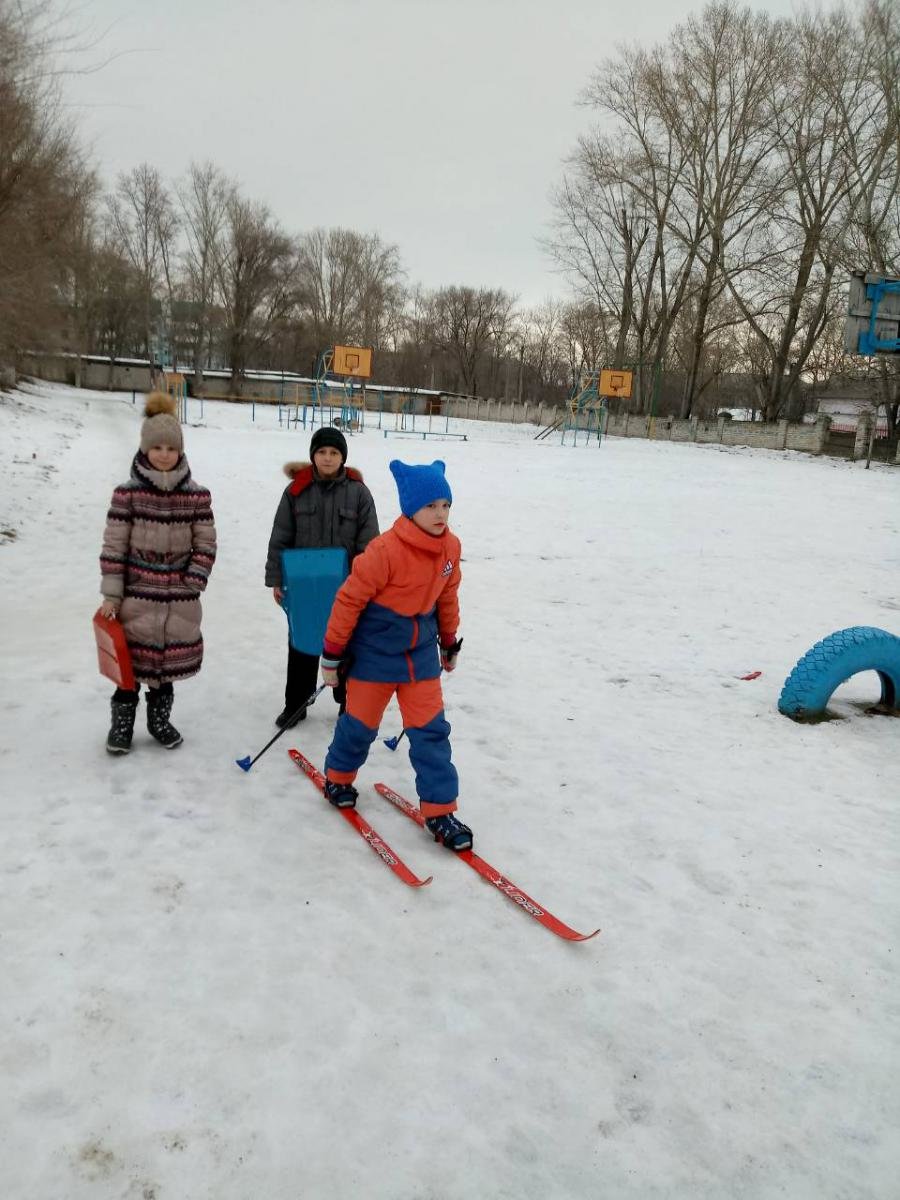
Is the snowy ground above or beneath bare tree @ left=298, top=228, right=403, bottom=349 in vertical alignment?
beneath

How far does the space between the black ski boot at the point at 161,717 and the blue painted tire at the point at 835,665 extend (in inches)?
157

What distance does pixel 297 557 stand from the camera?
4.33 metres

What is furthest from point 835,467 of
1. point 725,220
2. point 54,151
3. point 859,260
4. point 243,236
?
point 243,236

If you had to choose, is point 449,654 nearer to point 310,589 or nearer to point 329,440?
point 310,589

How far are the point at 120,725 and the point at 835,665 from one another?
4436 mm

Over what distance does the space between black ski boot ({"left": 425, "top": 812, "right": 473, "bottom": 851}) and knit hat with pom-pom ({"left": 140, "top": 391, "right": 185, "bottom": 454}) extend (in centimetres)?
219

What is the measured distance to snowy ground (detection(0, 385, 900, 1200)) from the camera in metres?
2.04

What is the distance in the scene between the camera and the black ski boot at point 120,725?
401 cm

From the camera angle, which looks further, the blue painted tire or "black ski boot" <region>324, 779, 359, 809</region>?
the blue painted tire

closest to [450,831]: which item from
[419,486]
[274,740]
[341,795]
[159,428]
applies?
[341,795]

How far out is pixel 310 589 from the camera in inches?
171

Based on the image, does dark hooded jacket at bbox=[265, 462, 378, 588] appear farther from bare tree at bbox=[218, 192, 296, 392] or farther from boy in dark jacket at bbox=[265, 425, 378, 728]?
bare tree at bbox=[218, 192, 296, 392]

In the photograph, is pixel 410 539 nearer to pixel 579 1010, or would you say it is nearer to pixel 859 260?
pixel 579 1010

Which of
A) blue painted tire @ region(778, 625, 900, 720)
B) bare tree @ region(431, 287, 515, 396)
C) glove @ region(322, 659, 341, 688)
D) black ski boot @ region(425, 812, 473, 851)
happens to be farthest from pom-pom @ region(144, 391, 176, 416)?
bare tree @ region(431, 287, 515, 396)
